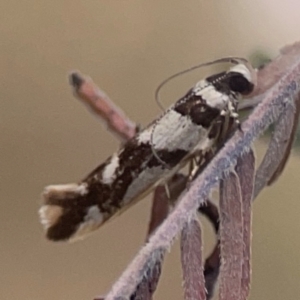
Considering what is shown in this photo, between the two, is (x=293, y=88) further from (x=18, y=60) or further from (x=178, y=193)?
(x=18, y=60)

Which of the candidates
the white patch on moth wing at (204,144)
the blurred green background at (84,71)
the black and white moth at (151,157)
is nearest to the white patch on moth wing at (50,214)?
the black and white moth at (151,157)

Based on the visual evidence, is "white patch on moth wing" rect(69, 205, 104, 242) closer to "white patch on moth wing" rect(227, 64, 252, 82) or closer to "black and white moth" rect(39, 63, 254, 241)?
"black and white moth" rect(39, 63, 254, 241)

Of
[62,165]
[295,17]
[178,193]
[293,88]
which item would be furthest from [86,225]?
[295,17]

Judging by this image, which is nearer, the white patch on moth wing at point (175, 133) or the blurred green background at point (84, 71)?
the white patch on moth wing at point (175, 133)

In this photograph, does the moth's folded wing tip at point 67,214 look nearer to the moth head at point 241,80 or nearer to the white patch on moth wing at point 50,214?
the white patch on moth wing at point 50,214

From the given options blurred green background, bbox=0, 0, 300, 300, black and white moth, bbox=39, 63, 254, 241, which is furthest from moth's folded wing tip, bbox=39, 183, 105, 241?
blurred green background, bbox=0, 0, 300, 300
